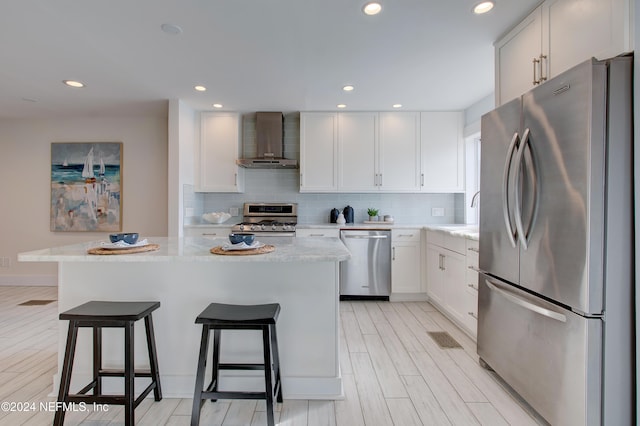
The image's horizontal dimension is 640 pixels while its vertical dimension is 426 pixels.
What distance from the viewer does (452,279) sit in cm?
310

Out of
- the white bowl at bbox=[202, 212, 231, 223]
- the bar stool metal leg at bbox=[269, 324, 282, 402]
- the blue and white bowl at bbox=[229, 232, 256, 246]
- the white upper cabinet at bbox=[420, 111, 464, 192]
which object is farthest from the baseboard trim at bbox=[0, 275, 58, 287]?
the white upper cabinet at bbox=[420, 111, 464, 192]

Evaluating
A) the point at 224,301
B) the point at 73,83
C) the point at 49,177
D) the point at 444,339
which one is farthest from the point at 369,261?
the point at 49,177

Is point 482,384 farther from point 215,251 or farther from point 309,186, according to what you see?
point 309,186

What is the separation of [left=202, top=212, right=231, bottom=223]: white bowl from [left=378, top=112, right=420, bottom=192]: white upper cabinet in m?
2.09

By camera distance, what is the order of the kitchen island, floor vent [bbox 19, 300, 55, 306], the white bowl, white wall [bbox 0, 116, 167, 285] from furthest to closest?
white wall [bbox 0, 116, 167, 285] < the white bowl < floor vent [bbox 19, 300, 55, 306] < the kitchen island

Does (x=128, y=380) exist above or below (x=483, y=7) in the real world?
below

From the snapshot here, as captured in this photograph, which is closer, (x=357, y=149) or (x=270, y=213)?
(x=357, y=149)

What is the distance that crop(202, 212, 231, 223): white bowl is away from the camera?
4.06 meters

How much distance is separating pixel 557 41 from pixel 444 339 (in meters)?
2.32

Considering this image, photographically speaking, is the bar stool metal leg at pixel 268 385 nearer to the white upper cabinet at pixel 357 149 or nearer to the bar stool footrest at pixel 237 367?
the bar stool footrest at pixel 237 367

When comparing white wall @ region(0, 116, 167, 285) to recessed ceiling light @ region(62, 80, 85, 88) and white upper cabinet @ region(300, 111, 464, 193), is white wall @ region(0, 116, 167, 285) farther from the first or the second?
white upper cabinet @ region(300, 111, 464, 193)

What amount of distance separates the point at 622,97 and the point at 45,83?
4593 millimetres

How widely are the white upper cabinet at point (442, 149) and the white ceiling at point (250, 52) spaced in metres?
0.29

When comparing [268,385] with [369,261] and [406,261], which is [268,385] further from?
[406,261]
